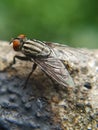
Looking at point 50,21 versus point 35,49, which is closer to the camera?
point 35,49

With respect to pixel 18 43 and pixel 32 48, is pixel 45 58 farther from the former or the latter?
pixel 18 43

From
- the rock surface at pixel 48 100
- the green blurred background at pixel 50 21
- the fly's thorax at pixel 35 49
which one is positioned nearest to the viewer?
the rock surface at pixel 48 100

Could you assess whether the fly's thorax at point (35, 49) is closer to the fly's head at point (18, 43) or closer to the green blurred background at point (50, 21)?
the fly's head at point (18, 43)

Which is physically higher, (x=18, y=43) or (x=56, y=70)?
(x=18, y=43)

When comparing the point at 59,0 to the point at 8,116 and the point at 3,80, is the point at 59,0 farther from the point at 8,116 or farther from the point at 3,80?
the point at 8,116

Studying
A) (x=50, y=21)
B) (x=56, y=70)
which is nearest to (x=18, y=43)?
(x=56, y=70)

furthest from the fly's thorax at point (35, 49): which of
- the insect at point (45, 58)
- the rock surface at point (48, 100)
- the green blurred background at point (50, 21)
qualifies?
the green blurred background at point (50, 21)
